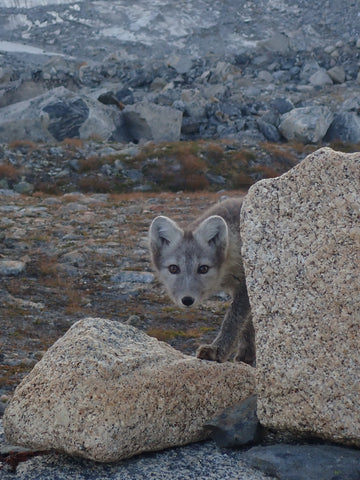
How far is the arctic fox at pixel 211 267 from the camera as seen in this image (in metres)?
6.68

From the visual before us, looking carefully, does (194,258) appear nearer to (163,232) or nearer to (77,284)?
(163,232)

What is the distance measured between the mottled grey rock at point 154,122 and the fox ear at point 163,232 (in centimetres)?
2197

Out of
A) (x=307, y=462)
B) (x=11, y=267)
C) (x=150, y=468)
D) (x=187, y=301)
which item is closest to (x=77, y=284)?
(x=11, y=267)

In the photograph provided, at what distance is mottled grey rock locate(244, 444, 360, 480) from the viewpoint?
432 cm

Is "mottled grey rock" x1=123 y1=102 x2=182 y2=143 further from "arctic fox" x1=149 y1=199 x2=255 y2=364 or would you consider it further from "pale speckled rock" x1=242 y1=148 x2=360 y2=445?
"pale speckled rock" x1=242 y1=148 x2=360 y2=445

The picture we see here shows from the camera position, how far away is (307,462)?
4.45 metres

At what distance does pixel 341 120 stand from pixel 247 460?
1095 inches

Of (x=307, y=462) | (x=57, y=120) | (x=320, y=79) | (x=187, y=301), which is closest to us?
(x=307, y=462)

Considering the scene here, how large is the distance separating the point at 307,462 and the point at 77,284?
7.37 metres

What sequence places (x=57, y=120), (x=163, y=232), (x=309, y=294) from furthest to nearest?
(x=57, y=120) < (x=163, y=232) < (x=309, y=294)

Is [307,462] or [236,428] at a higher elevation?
[307,462]

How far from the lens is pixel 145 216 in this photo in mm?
17000

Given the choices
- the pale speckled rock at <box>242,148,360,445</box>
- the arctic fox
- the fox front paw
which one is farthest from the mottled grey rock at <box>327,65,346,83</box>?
the pale speckled rock at <box>242,148,360,445</box>

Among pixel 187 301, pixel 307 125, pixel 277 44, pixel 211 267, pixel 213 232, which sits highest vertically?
pixel 213 232
